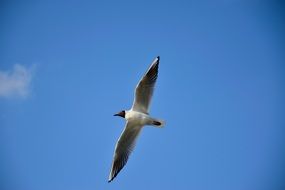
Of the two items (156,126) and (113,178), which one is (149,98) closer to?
(156,126)

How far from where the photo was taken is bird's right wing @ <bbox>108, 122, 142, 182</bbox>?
22.4 meters

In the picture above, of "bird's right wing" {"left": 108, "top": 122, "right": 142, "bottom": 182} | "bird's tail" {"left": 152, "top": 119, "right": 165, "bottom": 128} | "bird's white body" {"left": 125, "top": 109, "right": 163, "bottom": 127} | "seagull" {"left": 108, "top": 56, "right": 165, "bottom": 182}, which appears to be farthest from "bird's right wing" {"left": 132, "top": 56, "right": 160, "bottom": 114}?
"bird's right wing" {"left": 108, "top": 122, "right": 142, "bottom": 182}

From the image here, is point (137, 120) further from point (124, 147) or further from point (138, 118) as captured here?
point (124, 147)

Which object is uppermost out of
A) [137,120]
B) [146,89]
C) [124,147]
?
[146,89]

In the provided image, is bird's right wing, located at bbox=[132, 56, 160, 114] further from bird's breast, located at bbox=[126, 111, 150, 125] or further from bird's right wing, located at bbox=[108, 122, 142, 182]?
bird's right wing, located at bbox=[108, 122, 142, 182]

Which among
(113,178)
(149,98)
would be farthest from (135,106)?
(113,178)

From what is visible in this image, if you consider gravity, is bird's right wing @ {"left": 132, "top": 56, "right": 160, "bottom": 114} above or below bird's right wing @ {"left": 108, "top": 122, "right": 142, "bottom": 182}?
above

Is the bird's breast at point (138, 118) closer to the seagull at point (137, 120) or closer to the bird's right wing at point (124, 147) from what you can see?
the seagull at point (137, 120)

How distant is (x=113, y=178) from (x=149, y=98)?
220cm

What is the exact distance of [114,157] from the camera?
73.7 ft

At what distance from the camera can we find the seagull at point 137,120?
22312 mm

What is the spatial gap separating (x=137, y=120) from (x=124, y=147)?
0.76m

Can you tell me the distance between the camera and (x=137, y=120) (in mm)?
22438

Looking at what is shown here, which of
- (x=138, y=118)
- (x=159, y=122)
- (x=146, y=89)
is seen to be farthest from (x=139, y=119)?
(x=146, y=89)
